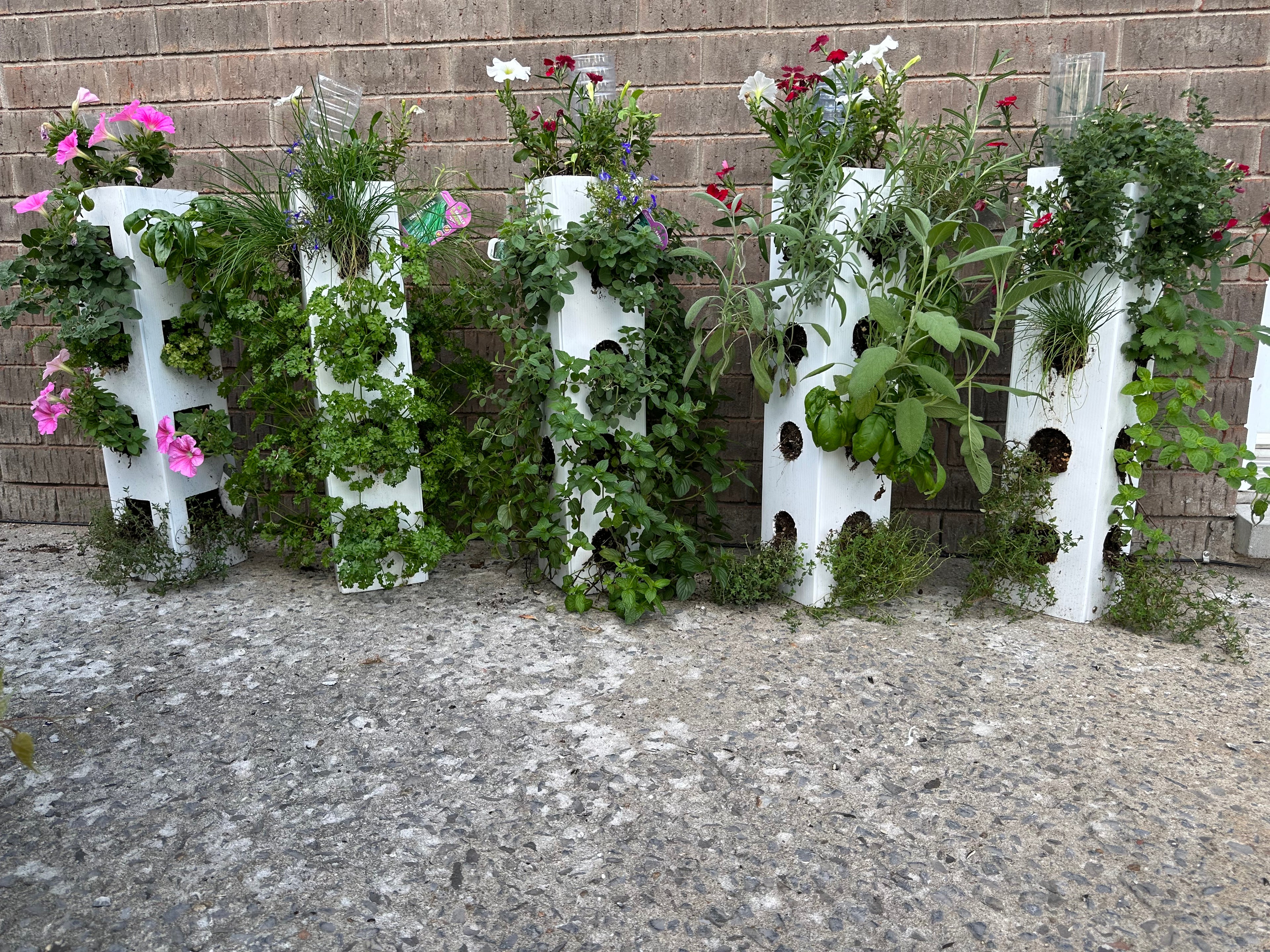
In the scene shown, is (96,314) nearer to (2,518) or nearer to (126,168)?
(126,168)

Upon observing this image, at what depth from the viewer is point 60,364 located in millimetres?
3152

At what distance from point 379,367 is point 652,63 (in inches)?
60.2

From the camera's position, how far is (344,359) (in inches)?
113

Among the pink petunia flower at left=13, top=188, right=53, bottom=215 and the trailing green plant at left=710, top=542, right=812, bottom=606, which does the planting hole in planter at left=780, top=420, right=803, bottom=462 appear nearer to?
the trailing green plant at left=710, top=542, right=812, bottom=606

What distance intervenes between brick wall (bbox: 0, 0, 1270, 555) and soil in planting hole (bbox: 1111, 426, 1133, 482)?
0.59 meters

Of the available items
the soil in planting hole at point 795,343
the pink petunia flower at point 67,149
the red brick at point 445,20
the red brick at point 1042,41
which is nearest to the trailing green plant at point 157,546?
the pink petunia flower at point 67,149

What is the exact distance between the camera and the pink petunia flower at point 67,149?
9.80 ft

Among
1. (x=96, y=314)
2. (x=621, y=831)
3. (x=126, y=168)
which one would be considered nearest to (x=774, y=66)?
(x=126, y=168)

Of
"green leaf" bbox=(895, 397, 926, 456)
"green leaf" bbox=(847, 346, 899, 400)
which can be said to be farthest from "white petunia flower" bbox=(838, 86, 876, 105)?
"green leaf" bbox=(895, 397, 926, 456)

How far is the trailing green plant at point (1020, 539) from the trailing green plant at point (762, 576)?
55 centimetres

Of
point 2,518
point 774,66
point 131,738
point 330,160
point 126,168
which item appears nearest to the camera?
point 131,738

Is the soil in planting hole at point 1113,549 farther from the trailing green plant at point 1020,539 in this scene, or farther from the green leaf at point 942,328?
the green leaf at point 942,328

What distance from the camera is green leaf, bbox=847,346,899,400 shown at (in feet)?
8.29

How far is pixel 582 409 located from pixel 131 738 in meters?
1.55
